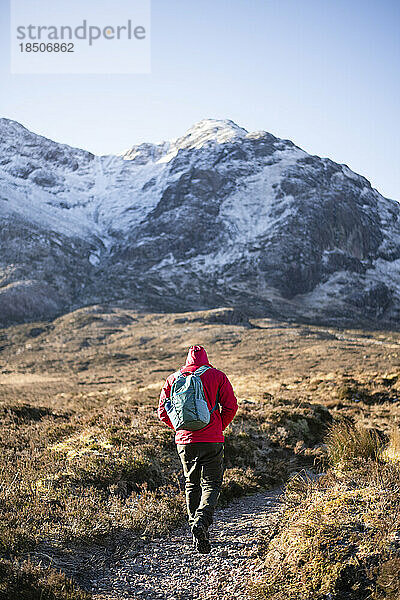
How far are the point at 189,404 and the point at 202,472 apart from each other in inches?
37.5

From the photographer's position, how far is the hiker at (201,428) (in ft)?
17.0

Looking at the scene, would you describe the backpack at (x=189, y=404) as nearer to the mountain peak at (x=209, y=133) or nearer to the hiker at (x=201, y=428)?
the hiker at (x=201, y=428)

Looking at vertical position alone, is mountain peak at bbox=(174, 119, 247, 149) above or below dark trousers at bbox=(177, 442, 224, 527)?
above

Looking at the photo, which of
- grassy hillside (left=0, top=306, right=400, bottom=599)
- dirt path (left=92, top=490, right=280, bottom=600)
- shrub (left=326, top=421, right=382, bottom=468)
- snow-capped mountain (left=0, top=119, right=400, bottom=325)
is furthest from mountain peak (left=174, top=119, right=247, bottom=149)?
dirt path (left=92, top=490, right=280, bottom=600)

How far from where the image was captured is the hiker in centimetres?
518

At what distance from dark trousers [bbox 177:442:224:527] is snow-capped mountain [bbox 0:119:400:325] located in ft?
261

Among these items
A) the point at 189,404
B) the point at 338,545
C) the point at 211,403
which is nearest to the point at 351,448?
the point at 338,545

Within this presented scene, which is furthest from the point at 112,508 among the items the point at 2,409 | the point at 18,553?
the point at 2,409

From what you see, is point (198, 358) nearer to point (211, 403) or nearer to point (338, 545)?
point (211, 403)

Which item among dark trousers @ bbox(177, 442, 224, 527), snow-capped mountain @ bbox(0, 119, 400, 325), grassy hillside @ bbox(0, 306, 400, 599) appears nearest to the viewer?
grassy hillside @ bbox(0, 306, 400, 599)

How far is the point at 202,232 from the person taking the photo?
125m

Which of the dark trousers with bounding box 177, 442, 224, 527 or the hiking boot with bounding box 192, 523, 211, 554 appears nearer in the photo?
the hiking boot with bounding box 192, 523, 211, 554

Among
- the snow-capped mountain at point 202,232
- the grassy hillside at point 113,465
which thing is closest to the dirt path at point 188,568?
the grassy hillside at point 113,465

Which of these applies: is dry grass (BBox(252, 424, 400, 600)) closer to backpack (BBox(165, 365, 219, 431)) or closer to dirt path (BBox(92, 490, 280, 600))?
dirt path (BBox(92, 490, 280, 600))
